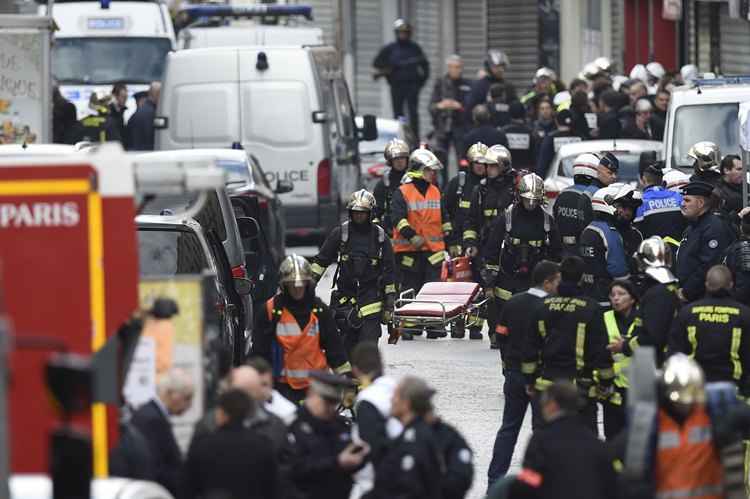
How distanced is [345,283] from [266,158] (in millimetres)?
7997

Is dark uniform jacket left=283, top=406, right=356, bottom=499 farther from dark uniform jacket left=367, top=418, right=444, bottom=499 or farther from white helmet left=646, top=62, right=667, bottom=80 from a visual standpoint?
white helmet left=646, top=62, right=667, bottom=80

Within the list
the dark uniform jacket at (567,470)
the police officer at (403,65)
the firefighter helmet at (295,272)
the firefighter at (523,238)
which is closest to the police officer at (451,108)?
the police officer at (403,65)

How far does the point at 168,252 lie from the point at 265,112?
10022 mm

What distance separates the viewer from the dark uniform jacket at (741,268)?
15078mm

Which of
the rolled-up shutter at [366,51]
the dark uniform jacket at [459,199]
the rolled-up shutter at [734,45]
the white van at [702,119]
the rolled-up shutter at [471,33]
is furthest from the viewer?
the rolled-up shutter at [471,33]

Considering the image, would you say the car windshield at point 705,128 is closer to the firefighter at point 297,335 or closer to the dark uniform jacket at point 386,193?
the dark uniform jacket at point 386,193

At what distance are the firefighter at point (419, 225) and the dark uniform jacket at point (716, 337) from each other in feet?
25.0

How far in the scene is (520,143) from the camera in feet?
88.9

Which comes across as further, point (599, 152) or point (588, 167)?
point (599, 152)

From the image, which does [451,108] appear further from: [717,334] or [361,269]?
[717,334]

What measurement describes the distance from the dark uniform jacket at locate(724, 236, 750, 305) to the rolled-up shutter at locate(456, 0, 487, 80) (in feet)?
106

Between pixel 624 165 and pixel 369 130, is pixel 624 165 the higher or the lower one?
the lower one

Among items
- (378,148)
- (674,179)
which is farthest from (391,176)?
(378,148)

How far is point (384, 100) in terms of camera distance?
4497 centimetres
